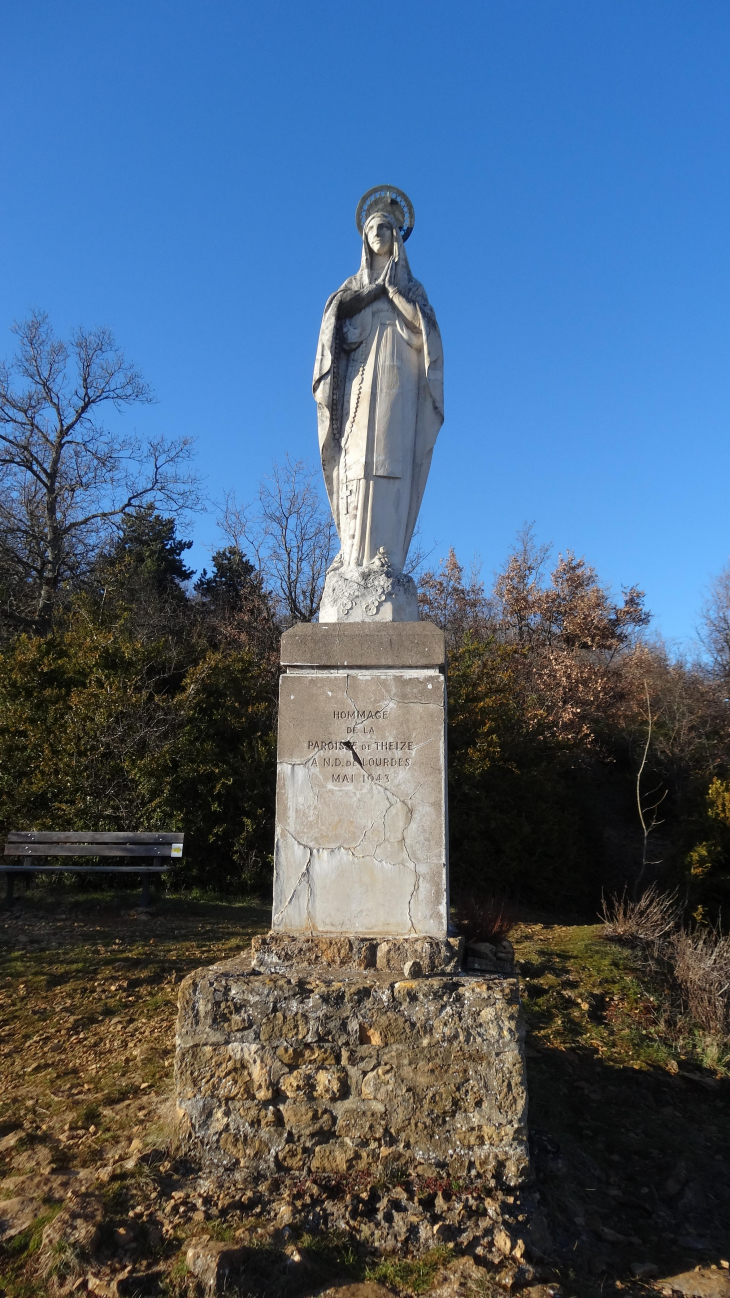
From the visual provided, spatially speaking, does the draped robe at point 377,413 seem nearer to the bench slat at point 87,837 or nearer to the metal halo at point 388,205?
the metal halo at point 388,205

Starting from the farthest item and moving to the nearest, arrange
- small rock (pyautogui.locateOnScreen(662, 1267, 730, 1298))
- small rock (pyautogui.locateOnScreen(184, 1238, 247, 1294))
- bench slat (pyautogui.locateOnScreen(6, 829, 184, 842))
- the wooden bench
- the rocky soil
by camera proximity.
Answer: bench slat (pyautogui.locateOnScreen(6, 829, 184, 842)) → the wooden bench → small rock (pyautogui.locateOnScreen(662, 1267, 730, 1298)) → the rocky soil → small rock (pyautogui.locateOnScreen(184, 1238, 247, 1294))

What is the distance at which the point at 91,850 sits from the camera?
8.56 metres

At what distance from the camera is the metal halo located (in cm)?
483

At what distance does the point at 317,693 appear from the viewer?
3840mm

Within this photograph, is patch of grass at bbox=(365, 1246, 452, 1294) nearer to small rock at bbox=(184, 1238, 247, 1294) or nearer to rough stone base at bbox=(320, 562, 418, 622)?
small rock at bbox=(184, 1238, 247, 1294)

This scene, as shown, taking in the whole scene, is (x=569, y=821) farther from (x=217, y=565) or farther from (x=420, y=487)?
(x=217, y=565)

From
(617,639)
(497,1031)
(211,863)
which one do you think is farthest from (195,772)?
(617,639)

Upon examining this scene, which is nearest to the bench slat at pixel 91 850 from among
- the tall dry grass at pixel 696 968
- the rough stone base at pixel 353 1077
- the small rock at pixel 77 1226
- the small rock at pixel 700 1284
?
the tall dry grass at pixel 696 968

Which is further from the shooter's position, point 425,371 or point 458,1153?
point 425,371

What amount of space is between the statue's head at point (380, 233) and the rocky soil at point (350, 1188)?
4561 millimetres

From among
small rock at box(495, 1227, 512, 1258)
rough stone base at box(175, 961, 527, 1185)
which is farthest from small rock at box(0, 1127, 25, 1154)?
small rock at box(495, 1227, 512, 1258)

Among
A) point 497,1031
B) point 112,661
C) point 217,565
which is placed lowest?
point 497,1031

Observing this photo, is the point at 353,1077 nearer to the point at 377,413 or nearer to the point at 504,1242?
the point at 504,1242

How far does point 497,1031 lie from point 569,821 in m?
9.55
